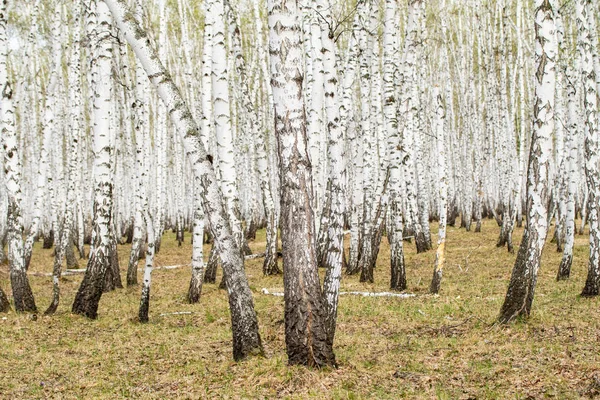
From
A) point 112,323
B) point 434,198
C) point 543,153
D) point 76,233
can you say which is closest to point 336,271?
point 543,153

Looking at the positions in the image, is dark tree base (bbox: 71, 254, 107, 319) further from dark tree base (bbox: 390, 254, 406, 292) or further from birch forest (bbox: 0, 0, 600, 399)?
dark tree base (bbox: 390, 254, 406, 292)

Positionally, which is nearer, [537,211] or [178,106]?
[178,106]

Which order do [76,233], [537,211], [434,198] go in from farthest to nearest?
1. [434,198]
2. [76,233]
3. [537,211]

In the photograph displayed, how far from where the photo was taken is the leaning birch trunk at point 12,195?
1106 centimetres

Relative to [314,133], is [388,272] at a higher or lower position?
lower

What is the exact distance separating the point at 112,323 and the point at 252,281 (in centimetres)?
508

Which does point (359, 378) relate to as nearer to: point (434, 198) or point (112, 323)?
point (112, 323)

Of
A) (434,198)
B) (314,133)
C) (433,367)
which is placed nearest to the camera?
(433,367)

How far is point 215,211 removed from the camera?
6898mm

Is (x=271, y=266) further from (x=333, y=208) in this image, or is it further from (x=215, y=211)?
(x=215, y=211)

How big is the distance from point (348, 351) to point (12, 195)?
753cm

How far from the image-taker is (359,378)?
633 centimetres

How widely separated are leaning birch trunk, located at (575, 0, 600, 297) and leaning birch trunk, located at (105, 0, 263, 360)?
6316mm

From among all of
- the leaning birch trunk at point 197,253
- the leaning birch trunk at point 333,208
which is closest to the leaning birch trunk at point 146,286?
the leaning birch trunk at point 197,253
